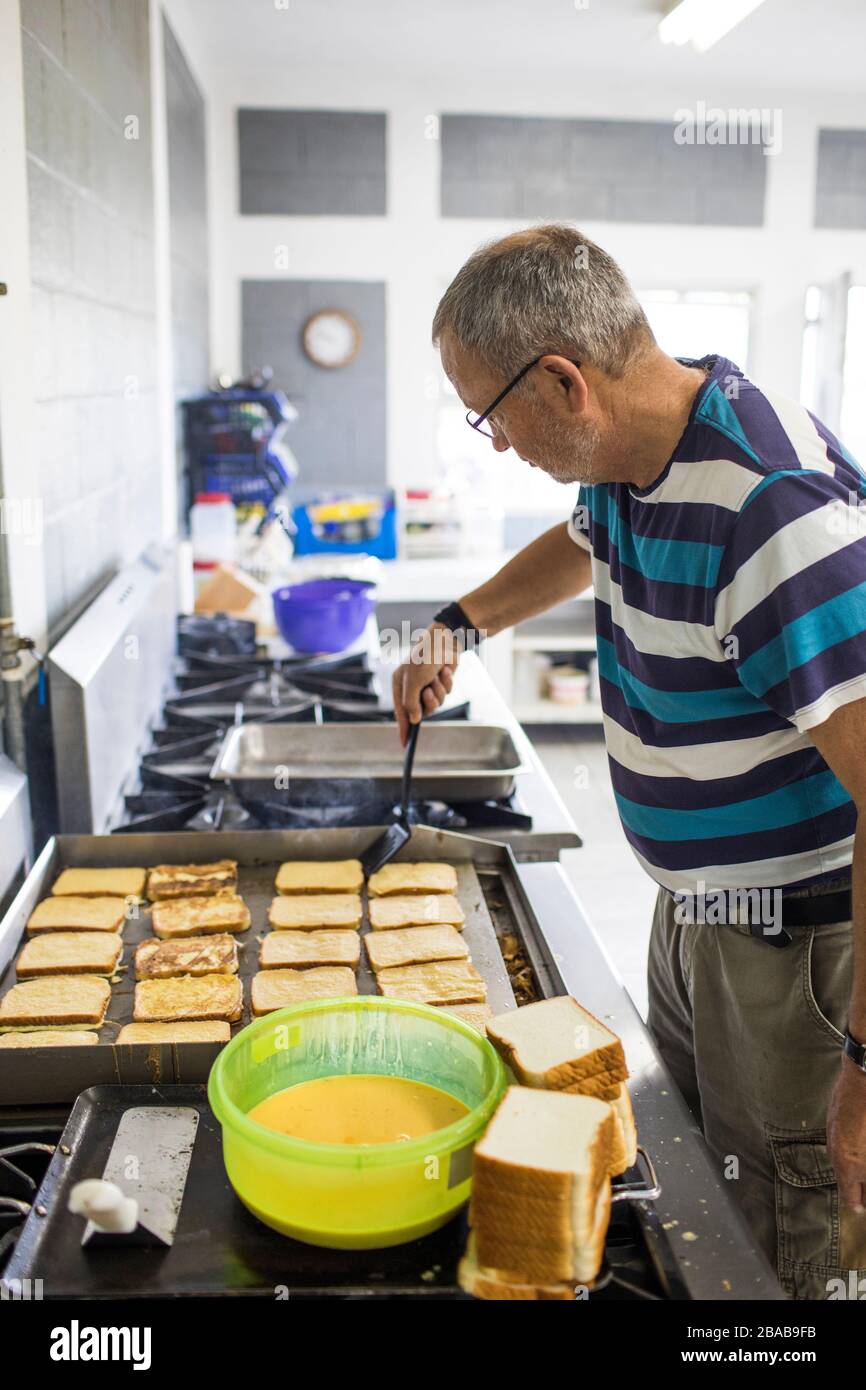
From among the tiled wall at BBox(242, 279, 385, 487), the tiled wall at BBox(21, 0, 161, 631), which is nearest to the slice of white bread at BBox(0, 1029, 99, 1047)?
the tiled wall at BBox(21, 0, 161, 631)

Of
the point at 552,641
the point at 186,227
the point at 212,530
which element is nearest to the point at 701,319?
the point at 552,641

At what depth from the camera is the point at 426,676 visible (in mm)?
1856

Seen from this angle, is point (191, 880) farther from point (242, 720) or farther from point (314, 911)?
point (242, 720)

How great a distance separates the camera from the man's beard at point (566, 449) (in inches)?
51.1

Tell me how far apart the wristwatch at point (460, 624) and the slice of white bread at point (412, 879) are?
14.8 inches

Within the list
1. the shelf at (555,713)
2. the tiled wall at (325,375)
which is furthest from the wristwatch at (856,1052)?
→ the tiled wall at (325,375)

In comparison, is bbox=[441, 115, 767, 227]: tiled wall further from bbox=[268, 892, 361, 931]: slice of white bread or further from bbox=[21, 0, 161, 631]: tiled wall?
bbox=[268, 892, 361, 931]: slice of white bread

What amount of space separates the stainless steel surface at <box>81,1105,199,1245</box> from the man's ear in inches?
33.0

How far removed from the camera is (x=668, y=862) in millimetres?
1469

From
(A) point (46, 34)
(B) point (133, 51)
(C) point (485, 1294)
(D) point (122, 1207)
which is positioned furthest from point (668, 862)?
(B) point (133, 51)

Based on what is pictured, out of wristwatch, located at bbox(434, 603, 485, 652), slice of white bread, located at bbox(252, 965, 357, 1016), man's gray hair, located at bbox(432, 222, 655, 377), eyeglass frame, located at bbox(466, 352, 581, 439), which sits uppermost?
man's gray hair, located at bbox(432, 222, 655, 377)

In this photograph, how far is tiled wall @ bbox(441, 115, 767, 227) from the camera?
5.39 m

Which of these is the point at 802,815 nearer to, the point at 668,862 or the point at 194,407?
the point at 668,862

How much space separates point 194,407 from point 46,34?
228 cm
